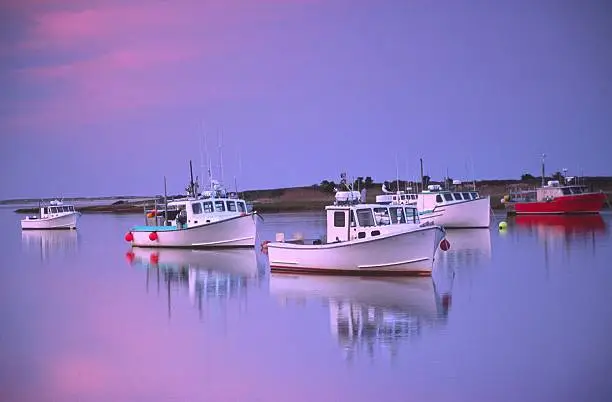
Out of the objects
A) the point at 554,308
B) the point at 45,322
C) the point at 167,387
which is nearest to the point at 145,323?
the point at 45,322

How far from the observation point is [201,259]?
3466cm

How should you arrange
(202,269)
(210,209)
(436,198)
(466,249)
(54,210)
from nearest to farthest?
1. (202,269)
2. (466,249)
3. (210,209)
4. (436,198)
5. (54,210)

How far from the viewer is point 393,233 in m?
23.9

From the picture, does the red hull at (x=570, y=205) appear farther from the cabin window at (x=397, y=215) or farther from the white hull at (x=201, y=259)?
the cabin window at (x=397, y=215)

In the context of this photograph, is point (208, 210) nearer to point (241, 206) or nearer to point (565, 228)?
point (241, 206)

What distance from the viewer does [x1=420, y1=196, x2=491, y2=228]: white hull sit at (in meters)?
50.4

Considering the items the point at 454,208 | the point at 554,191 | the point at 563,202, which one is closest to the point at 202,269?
the point at 454,208

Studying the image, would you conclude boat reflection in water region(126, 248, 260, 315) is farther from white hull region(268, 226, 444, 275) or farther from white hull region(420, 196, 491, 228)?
white hull region(420, 196, 491, 228)

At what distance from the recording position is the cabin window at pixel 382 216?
2531 cm

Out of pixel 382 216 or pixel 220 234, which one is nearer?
pixel 382 216

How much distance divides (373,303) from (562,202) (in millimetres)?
47175

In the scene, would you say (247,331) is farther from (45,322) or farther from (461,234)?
(461,234)

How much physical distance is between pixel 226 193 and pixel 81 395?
26548 mm

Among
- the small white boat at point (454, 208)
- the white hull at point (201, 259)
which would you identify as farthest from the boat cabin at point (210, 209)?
the small white boat at point (454, 208)
